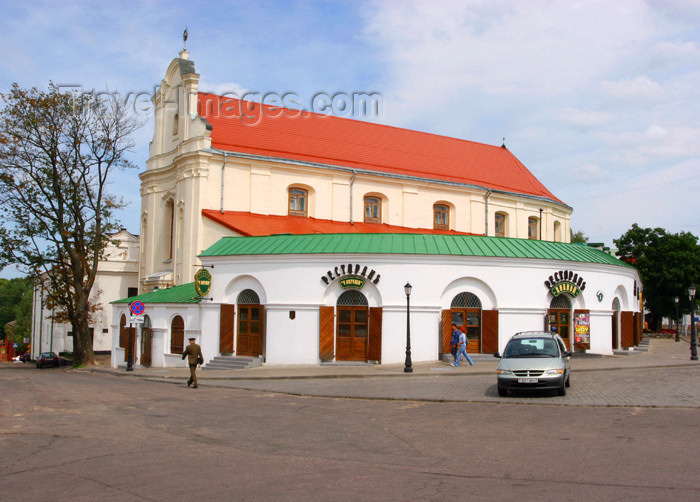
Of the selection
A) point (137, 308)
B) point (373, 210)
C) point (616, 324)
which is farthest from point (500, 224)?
point (137, 308)

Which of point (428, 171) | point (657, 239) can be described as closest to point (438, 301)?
point (428, 171)

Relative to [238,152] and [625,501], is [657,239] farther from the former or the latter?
[625,501]

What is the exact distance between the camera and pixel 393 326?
25.7 m

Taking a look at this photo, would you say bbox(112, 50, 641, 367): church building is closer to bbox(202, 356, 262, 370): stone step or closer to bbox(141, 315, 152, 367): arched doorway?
bbox(141, 315, 152, 367): arched doorway

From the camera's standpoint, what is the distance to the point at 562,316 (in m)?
27.6

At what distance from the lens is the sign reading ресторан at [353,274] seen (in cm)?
2583

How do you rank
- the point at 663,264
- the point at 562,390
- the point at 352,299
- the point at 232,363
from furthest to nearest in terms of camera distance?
the point at 663,264, the point at 232,363, the point at 352,299, the point at 562,390

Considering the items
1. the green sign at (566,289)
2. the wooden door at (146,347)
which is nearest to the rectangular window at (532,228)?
the green sign at (566,289)

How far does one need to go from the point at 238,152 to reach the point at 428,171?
44.3 ft

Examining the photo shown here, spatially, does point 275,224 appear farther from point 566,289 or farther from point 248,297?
point 566,289

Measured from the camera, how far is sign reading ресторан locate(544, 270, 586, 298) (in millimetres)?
26922

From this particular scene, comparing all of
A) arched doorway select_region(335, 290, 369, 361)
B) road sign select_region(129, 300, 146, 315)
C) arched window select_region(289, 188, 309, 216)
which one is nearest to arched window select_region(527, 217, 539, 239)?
arched window select_region(289, 188, 309, 216)

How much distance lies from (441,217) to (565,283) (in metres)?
16.9

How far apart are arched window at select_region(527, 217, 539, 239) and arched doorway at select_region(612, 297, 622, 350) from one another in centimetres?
1722
